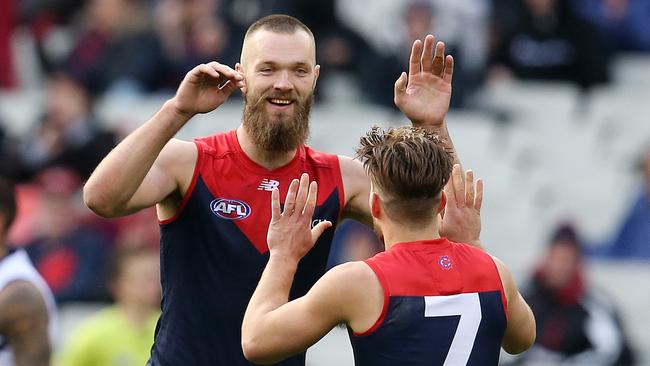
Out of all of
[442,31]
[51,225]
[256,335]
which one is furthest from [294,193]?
[442,31]

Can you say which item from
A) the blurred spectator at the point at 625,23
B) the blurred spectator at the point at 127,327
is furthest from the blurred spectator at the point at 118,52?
the blurred spectator at the point at 127,327

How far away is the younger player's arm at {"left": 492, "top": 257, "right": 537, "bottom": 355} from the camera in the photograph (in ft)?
19.0

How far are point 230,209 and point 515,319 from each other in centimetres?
132

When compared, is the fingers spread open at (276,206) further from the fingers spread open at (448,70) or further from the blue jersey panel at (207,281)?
the fingers spread open at (448,70)

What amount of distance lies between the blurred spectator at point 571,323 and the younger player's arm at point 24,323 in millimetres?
4650

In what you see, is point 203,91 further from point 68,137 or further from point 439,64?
point 68,137

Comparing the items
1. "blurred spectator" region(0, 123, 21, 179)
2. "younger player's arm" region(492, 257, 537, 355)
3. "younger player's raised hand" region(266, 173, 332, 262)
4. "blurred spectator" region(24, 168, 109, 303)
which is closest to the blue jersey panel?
"younger player's raised hand" region(266, 173, 332, 262)

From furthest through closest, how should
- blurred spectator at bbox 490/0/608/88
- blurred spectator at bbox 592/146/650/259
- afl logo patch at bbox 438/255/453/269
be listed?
blurred spectator at bbox 490/0/608/88, blurred spectator at bbox 592/146/650/259, afl logo patch at bbox 438/255/453/269

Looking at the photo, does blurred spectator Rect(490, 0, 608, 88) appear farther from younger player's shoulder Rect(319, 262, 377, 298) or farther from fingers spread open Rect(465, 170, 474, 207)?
younger player's shoulder Rect(319, 262, 377, 298)

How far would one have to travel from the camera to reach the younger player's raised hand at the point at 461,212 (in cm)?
621

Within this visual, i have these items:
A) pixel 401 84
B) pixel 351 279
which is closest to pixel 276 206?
pixel 351 279

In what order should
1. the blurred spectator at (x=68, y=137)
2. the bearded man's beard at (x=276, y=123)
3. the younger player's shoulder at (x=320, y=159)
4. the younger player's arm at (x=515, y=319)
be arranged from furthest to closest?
the blurred spectator at (x=68, y=137)
the younger player's shoulder at (x=320, y=159)
the bearded man's beard at (x=276, y=123)
the younger player's arm at (x=515, y=319)

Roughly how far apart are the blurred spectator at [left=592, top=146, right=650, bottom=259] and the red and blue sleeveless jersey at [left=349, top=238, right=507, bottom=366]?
24.2 ft

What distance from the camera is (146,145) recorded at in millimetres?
6012
